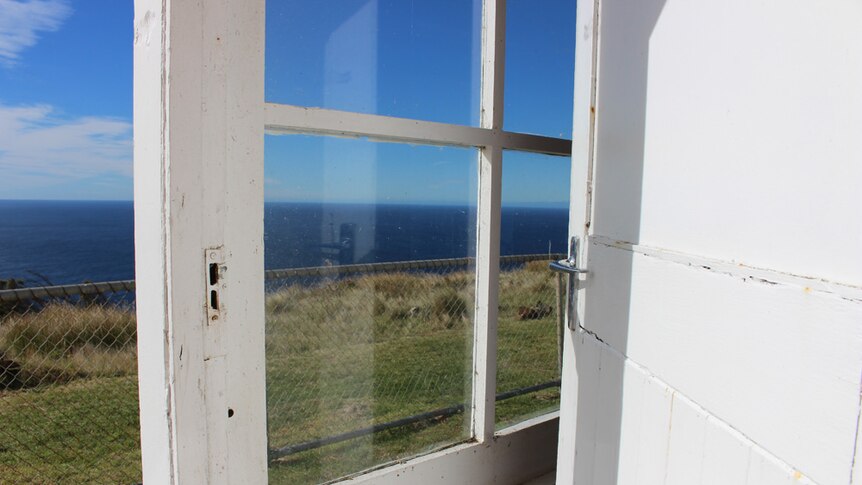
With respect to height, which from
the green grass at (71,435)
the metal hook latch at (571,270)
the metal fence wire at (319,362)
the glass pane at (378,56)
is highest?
the glass pane at (378,56)

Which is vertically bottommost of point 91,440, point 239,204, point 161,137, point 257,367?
point 91,440

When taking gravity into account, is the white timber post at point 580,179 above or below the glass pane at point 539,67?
below

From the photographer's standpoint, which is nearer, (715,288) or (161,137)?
(715,288)

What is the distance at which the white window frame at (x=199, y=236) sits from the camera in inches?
30.4

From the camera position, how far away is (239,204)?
2.77 ft

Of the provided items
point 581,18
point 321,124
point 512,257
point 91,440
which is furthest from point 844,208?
point 91,440

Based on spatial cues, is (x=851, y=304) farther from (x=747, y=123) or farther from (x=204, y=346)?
(x=204, y=346)

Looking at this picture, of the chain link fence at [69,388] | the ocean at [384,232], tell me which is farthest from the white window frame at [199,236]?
the chain link fence at [69,388]

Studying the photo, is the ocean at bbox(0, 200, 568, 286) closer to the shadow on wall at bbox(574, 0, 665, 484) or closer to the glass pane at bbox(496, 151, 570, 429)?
the glass pane at bbox(496, 151, 570, 429)

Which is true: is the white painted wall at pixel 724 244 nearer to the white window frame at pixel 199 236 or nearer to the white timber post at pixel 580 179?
the white timber post at pixel 580 179

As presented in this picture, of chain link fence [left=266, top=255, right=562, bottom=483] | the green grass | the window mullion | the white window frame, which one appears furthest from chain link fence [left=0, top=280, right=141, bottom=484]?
the window mullion

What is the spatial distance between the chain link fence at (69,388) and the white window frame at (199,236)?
4.43ft

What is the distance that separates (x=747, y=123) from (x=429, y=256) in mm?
1043

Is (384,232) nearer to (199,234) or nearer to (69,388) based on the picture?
(199,234)
